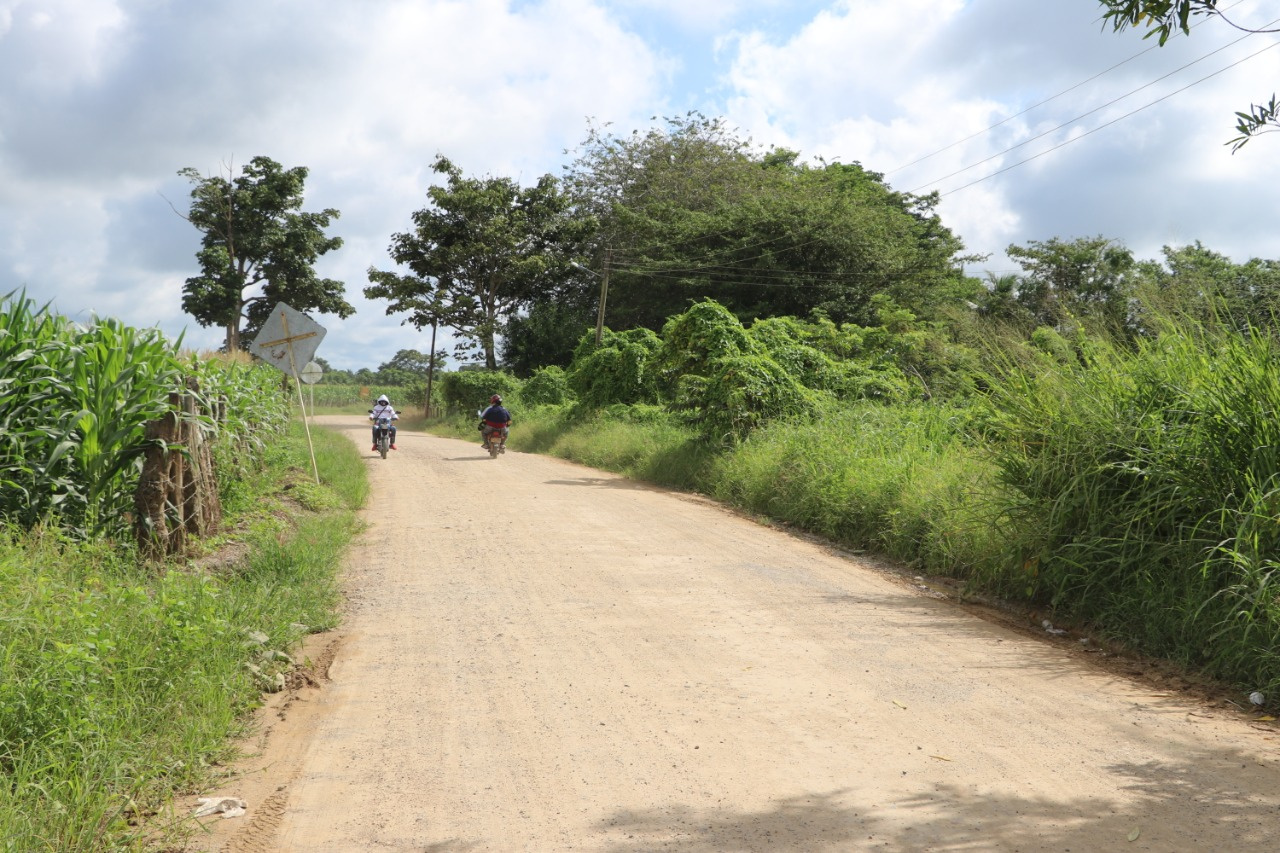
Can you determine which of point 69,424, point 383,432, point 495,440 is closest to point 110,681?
point 69,424

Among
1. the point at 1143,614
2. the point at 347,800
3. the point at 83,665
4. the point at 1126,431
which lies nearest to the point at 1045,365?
the point at 1126,431

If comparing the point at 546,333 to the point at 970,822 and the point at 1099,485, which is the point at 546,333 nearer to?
the point at 1099,485

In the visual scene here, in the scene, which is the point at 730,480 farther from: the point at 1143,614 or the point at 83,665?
the point at 83,665

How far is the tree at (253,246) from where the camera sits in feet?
129

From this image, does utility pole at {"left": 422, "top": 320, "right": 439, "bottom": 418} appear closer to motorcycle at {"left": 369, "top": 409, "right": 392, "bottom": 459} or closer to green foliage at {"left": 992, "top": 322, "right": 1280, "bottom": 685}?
motorcycle at {"left": 369, "top": 409, "right": 392, "bottom": 459}

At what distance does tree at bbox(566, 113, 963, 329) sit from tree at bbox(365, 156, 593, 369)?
10.1 feet

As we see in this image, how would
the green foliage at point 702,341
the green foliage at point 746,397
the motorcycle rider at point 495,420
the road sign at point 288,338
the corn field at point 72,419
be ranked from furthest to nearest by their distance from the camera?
the motorcycle rider at point 495,420 < the green foliage at point 702,341 < the green foliage at point 746,397 < the road sign at point 288,338 < the corn field at point 72,419

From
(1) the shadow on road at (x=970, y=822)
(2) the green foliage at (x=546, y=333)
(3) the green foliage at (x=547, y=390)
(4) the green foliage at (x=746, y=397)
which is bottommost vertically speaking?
(1) the shadow on road at (x=970, y=822)

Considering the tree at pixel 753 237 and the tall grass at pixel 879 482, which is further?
the tree at pixel 753 237

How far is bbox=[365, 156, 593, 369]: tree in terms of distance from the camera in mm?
46125

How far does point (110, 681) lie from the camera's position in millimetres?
4973

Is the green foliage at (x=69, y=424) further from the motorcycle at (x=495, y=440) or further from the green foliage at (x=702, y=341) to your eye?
the motorcycle at (x=495, y=440)

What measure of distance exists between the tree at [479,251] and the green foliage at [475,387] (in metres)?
2.13

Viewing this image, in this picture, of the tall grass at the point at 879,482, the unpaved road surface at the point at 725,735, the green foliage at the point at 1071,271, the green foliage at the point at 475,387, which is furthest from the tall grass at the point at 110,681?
the green foliage at the point at 475,387
